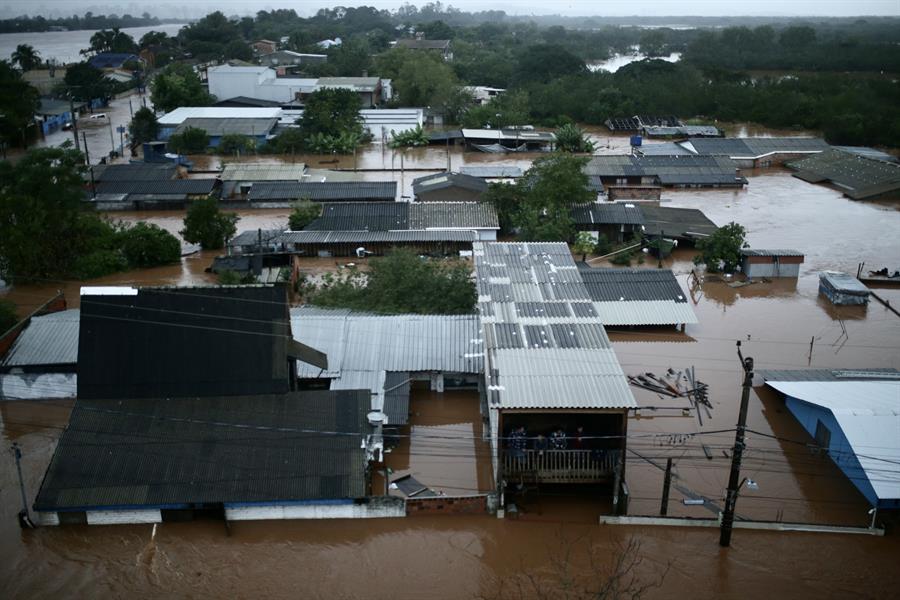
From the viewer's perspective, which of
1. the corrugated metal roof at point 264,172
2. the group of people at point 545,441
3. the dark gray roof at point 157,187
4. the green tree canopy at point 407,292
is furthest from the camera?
the corrugated metal roof at point 264,172

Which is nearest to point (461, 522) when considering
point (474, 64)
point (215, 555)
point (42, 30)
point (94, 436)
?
point (215, 555)

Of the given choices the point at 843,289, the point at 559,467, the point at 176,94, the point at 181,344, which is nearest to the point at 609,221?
the point at 843,289

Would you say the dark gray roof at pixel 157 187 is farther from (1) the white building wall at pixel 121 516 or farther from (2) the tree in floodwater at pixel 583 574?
(2) the tree in floodwater at pixel 583 574

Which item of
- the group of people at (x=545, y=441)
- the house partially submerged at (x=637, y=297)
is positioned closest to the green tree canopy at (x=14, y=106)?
the house partially submerged at (x=637, y=297)

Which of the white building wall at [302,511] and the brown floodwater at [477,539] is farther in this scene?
the white building wall at [302,511]

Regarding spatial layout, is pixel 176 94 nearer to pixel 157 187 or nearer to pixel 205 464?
pixel 157 187

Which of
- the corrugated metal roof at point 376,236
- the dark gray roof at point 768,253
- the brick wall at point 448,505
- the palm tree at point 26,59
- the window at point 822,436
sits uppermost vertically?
the palm tree at point 26,59

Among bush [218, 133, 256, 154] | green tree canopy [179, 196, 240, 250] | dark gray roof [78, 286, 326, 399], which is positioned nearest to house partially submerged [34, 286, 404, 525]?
dark gray roof [78, 286, 326, 399]
